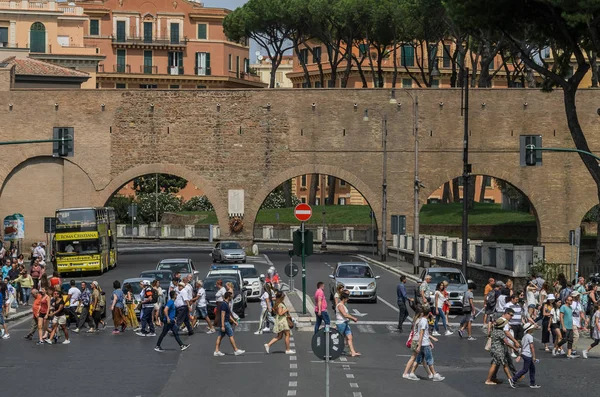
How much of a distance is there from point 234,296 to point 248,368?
10.9 m

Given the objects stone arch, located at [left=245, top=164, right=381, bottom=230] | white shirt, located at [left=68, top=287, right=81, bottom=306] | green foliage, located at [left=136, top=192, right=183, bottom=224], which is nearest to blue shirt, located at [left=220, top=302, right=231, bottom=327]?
white shirt, located at [left=68, top=287, right=81, bottom=306]

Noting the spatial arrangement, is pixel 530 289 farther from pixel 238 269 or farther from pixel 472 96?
pixel 472 96

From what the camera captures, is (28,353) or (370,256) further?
(370,256)

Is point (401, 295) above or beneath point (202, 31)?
beneath

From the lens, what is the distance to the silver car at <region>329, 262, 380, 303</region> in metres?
41.0

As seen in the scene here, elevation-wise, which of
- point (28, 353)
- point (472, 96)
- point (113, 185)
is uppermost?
point (472, 96)

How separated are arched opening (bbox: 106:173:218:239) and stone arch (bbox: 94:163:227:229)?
26109mm

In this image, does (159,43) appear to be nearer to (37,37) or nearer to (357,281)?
(37,37)

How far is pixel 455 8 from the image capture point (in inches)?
1695

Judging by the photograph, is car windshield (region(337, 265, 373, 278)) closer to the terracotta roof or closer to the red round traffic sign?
the red round traffic sign

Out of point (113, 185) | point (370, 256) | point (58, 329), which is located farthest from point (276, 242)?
point (58, 329)

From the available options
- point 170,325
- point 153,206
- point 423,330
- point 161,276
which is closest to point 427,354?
point 423,330

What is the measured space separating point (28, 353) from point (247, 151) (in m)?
39.1

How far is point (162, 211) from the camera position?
106 metres
